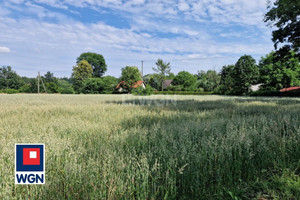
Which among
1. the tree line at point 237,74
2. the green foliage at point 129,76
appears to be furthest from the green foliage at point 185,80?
the green foliage at point 129,76

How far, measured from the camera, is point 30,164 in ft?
7.47

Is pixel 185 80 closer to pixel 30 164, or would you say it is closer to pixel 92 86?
pixel 92 86

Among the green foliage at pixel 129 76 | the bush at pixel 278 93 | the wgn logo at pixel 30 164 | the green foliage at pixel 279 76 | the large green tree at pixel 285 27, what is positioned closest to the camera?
the wgn logo at pixel 30 164

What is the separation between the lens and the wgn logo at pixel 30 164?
2.10 metres

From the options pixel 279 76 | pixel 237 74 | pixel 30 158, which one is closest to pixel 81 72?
pixel 237 74

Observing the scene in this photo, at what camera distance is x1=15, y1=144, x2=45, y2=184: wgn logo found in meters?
2.10

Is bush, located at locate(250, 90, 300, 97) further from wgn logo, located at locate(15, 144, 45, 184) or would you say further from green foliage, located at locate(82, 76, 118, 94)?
green foliage, located at locate(82, 76, 118, 94)

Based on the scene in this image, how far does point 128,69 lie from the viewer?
61812mm

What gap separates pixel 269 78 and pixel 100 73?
73.7m

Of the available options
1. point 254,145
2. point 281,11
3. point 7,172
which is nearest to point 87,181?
point 7,172

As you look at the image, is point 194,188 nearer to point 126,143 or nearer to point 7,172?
point 126,143

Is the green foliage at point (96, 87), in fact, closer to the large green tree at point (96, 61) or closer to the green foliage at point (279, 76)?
the large green tree at point (96, 61)

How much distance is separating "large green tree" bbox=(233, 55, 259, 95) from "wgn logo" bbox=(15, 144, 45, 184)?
158 ft

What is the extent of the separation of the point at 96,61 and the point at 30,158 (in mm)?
91594
